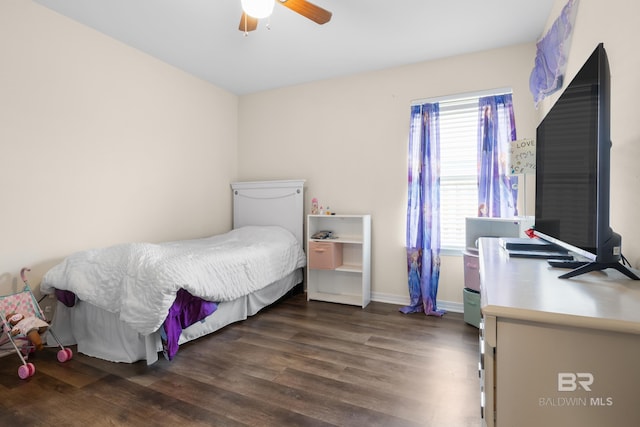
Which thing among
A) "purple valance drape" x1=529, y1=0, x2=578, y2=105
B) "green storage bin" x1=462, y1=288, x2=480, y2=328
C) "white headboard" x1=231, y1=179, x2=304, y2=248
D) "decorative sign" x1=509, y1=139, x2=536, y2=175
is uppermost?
"purple valance drape" x1=529, y1=0, x2=578, y2=105

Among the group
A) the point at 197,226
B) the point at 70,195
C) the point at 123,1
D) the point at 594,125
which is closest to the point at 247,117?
the point at 197,226

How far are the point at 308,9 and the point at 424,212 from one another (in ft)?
7.01

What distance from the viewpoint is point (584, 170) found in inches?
44.3

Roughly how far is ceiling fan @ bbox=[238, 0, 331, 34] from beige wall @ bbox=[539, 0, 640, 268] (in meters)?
1.47

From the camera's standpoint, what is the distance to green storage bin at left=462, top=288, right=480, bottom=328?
2734 millimetres

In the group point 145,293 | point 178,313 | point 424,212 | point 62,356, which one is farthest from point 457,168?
point 62,356

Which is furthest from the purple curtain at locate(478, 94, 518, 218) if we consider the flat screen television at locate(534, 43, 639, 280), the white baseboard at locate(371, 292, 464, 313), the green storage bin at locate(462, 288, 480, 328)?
the flat screen television at locate(534, 43, 639, 280)

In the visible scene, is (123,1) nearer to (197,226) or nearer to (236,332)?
(197,226)

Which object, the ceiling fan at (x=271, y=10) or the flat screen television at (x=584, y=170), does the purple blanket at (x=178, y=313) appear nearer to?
the ceiling fan at (x=271, y=10)

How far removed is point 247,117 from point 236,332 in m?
2.96

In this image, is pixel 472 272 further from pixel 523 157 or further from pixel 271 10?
pixel 271 10

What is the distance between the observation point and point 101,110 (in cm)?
287

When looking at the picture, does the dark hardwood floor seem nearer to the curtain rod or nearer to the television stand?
the television stand

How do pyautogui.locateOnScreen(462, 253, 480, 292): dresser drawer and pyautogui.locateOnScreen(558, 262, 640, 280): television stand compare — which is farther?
pyautogui.locateOnScreen(462, 253, 480, 292): dresser drawer
